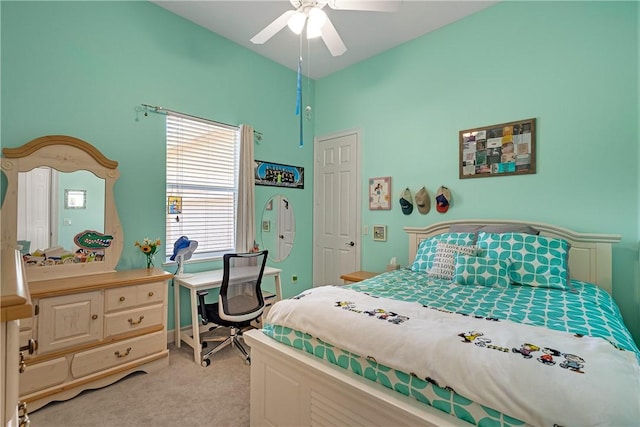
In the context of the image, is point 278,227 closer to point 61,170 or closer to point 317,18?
point 61,170

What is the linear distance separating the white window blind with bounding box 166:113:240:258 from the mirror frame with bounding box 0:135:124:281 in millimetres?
503

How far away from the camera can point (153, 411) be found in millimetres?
1896

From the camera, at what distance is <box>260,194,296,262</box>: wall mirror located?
149 inches

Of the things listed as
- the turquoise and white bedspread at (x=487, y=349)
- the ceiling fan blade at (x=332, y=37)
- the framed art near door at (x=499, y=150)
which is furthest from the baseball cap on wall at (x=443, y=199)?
the ceiling fan blade at (x=332, y=37)

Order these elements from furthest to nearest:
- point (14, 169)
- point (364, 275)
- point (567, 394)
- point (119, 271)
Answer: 1. point (364, 275)
2. point (119, 271)
3. point (14, 169)
4. point (567, 394)

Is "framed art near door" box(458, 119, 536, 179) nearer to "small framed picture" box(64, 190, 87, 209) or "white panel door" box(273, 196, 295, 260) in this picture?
"white panel door" box(273, 196, 295, 260)

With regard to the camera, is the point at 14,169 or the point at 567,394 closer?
the point at 567,394

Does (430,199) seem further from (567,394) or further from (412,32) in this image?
(567,394)

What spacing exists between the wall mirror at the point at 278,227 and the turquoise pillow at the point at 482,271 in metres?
2.32

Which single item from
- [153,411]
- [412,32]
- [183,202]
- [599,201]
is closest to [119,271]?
[183,202]

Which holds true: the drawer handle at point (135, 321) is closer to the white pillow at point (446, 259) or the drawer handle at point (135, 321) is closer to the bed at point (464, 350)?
the bed at point (464, 350)

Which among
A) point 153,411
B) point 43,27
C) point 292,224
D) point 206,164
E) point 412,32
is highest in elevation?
point 412,32

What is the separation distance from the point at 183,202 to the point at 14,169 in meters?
1.24

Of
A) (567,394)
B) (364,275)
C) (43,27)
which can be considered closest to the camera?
(567,394)
